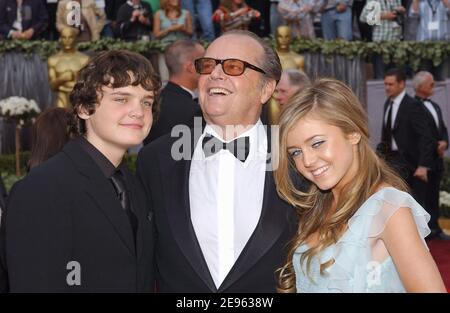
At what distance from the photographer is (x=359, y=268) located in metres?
2.62

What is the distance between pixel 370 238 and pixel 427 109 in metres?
6.75

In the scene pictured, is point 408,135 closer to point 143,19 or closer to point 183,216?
point 143,19

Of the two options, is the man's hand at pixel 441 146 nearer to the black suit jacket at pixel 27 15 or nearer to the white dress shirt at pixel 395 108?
the white dress shirt at pixel 395 108

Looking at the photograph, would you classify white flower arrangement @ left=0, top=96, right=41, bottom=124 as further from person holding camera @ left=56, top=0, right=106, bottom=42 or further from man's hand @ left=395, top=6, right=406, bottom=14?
man's hand @ left=395, top=6, right=406, bottom=14

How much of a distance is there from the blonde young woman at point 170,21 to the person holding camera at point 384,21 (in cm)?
238

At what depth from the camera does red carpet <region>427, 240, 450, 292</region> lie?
22.9 ft

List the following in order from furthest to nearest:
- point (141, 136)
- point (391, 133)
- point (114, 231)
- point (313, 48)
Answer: point (313, 48), point (391, 133), point (141, 136), point (114, 231)

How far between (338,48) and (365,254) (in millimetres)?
8284

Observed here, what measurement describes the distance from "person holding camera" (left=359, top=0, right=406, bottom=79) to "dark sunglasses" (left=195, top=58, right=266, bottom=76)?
6570 mm

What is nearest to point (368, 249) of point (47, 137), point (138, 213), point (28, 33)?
point (138, 213)

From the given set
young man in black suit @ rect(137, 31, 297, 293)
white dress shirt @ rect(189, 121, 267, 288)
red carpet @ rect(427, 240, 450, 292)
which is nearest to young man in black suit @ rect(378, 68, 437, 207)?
red carpet @ rect(427, 240, 450, 292)
